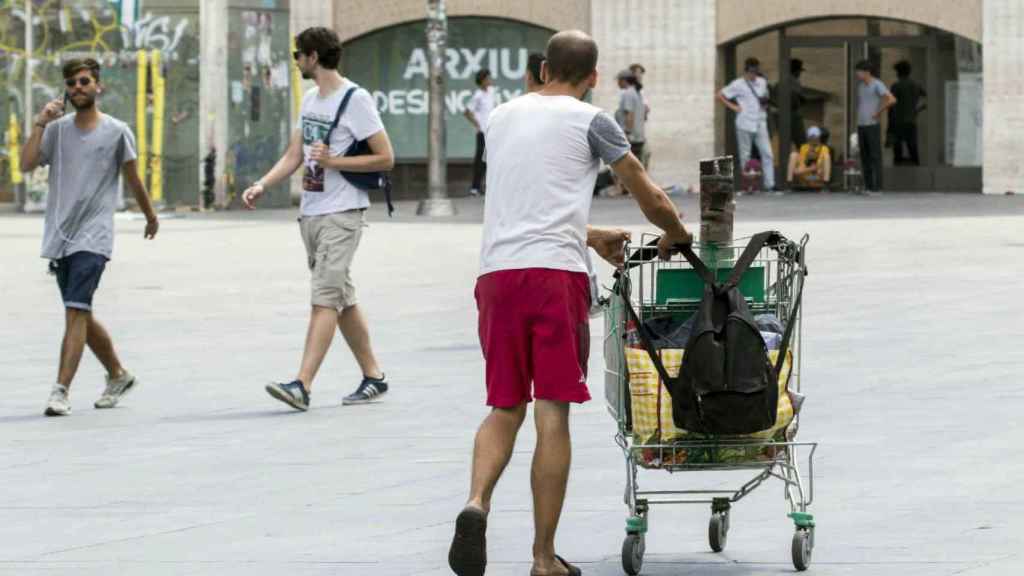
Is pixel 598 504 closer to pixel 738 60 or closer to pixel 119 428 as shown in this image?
pixel 119 428

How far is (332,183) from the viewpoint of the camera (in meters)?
10.7

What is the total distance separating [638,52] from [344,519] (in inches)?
976

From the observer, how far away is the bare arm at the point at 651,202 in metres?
6.32

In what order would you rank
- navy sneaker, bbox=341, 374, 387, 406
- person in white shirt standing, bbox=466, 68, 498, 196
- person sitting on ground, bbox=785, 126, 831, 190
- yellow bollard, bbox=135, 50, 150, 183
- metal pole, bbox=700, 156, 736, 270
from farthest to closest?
person sitting on ground, bbox=785, 126, 831, 190, person in white shirt standing, bbox=466, 68, 498, 196, yellow bollard, bbox=135, 50, 150, 183, navy sneaker, bbox=341, 374, 387, 406, metal pole, bbox=700, 156, 736, 270

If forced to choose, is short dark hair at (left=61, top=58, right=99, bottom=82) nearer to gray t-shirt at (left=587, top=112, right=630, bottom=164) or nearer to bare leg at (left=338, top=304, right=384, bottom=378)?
bare leg at (left=338, top=304, right=384, bottom=378)

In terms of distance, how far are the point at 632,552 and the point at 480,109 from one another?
81.2 ft

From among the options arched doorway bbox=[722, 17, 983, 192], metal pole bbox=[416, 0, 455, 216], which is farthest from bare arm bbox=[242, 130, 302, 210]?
arched doorway bbox=[722, 17, 983, 192]

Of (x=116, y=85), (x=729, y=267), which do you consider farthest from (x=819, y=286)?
(x=116, y=85)

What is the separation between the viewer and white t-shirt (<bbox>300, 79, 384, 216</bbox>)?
1065 centimetres

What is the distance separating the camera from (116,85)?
93.4ft

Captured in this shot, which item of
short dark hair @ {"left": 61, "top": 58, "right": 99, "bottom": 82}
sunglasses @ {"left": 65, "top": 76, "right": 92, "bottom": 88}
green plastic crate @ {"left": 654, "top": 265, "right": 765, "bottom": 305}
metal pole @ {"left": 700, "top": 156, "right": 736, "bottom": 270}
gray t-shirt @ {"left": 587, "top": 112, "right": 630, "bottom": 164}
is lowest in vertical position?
green plastic crate @ {"left": 654, "top": 265, "right": 765, "bottom": 305}

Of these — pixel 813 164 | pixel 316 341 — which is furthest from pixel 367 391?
pixel 813 164

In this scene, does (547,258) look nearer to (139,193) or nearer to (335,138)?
(335,138)

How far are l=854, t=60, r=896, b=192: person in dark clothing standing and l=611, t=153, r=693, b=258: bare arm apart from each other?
80.5 feet
